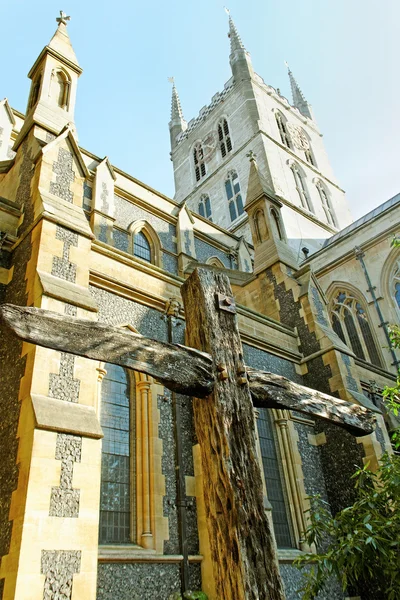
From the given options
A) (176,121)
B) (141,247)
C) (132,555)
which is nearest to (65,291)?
(132,555)

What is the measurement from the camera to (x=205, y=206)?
117 feet

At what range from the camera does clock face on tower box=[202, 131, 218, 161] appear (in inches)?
1491

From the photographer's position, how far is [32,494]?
4.99 meters

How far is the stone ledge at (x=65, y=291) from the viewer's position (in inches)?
261

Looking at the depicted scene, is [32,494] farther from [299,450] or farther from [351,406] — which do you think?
[299,450]

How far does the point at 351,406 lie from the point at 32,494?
11.8 ft

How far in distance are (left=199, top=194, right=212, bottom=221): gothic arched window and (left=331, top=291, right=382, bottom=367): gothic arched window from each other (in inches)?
607

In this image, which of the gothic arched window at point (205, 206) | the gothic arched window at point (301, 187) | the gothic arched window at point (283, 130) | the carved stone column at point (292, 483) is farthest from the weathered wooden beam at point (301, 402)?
the gothic arched window at point (283, 130)

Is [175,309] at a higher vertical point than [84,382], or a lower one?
higher

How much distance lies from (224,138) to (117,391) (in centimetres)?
3290

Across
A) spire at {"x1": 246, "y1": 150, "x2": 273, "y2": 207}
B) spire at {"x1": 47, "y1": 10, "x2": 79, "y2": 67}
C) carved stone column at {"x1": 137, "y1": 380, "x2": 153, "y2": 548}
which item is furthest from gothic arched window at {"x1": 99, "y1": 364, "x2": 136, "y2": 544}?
spire at {"x1": 246, "y1": 150, "x2": 273, "y2": 207}

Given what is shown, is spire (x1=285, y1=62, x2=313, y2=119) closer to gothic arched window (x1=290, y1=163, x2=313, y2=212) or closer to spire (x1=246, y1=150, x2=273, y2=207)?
gothic arched window (x1=290, y1=163, x2=313, y2=212)

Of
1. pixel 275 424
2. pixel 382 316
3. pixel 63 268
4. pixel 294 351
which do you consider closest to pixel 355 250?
pixel 382 316

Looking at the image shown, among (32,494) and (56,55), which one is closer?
(32,494)
